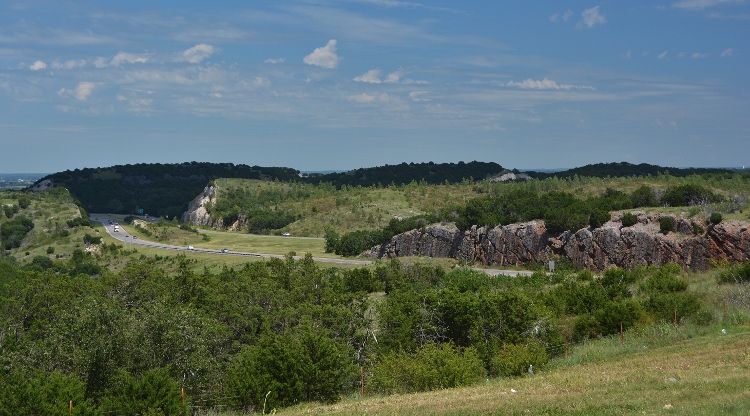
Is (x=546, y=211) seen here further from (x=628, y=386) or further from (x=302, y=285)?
(x=628, y=386)

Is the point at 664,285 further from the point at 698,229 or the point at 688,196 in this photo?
the point at 688,196

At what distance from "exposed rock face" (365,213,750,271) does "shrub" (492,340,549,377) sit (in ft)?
105

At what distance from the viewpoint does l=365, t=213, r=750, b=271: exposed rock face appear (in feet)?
174

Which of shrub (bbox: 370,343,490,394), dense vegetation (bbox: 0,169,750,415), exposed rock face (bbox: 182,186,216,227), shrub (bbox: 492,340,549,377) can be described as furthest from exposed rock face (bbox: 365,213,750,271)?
exposed rock face (bbox: 182,186,216,227)

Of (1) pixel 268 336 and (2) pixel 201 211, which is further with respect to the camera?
(2) pixel 201 211

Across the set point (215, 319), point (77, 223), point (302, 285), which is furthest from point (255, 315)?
point (77, 223)

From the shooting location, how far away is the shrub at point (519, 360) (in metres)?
25.6

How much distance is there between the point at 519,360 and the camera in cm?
2572

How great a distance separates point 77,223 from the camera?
383 ft

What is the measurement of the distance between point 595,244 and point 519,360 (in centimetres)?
3876

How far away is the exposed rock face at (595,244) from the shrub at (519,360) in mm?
31896

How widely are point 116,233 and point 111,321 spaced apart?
10373cm

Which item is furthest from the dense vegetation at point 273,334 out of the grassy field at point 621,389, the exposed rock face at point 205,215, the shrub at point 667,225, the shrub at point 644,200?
the exposed rock face at point 205,215

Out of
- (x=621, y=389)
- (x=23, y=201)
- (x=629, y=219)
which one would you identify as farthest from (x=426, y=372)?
(x=23, y=201)
